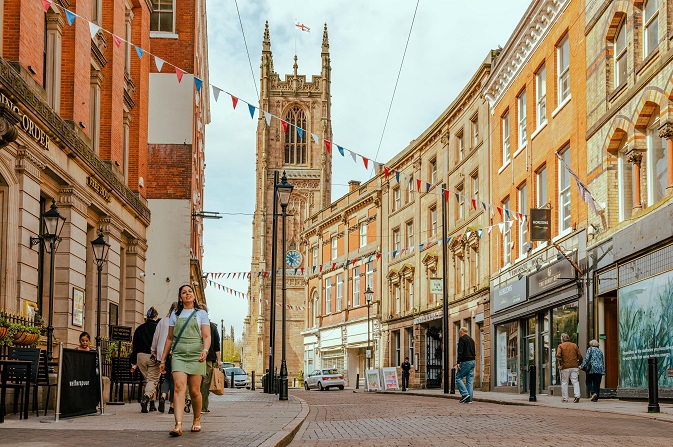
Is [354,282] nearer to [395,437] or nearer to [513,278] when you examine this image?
[513,278]

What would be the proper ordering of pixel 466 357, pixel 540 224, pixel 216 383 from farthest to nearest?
1. pixel 540 224
2. pixel 466 357
3. pixel 216 383

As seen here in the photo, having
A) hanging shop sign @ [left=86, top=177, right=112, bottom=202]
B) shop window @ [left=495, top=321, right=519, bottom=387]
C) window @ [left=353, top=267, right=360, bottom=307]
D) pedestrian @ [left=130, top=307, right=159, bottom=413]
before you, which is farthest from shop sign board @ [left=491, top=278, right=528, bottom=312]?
window @ [left=353, top=267, right=360, bottom=307]

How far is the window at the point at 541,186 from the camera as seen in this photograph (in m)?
29.8

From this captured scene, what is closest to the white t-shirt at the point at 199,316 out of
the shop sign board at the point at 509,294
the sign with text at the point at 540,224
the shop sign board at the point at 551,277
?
the shop sign board at the point at 551,277

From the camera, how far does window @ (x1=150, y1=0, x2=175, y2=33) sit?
119 feet

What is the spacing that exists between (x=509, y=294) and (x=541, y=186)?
4456mm

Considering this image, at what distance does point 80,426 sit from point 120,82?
49.6 feet

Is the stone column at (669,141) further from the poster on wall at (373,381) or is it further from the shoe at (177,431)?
the poster on wall at (373,381)

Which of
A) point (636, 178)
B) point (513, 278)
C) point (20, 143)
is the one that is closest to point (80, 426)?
point (20, 143)

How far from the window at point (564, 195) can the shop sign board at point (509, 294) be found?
3.30 meters

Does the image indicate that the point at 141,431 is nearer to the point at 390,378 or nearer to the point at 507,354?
the point at 507,354

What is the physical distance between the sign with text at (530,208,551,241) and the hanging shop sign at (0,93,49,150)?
47.7ft

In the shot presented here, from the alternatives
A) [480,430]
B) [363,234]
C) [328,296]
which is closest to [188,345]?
[480,430]

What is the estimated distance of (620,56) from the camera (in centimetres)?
2394
